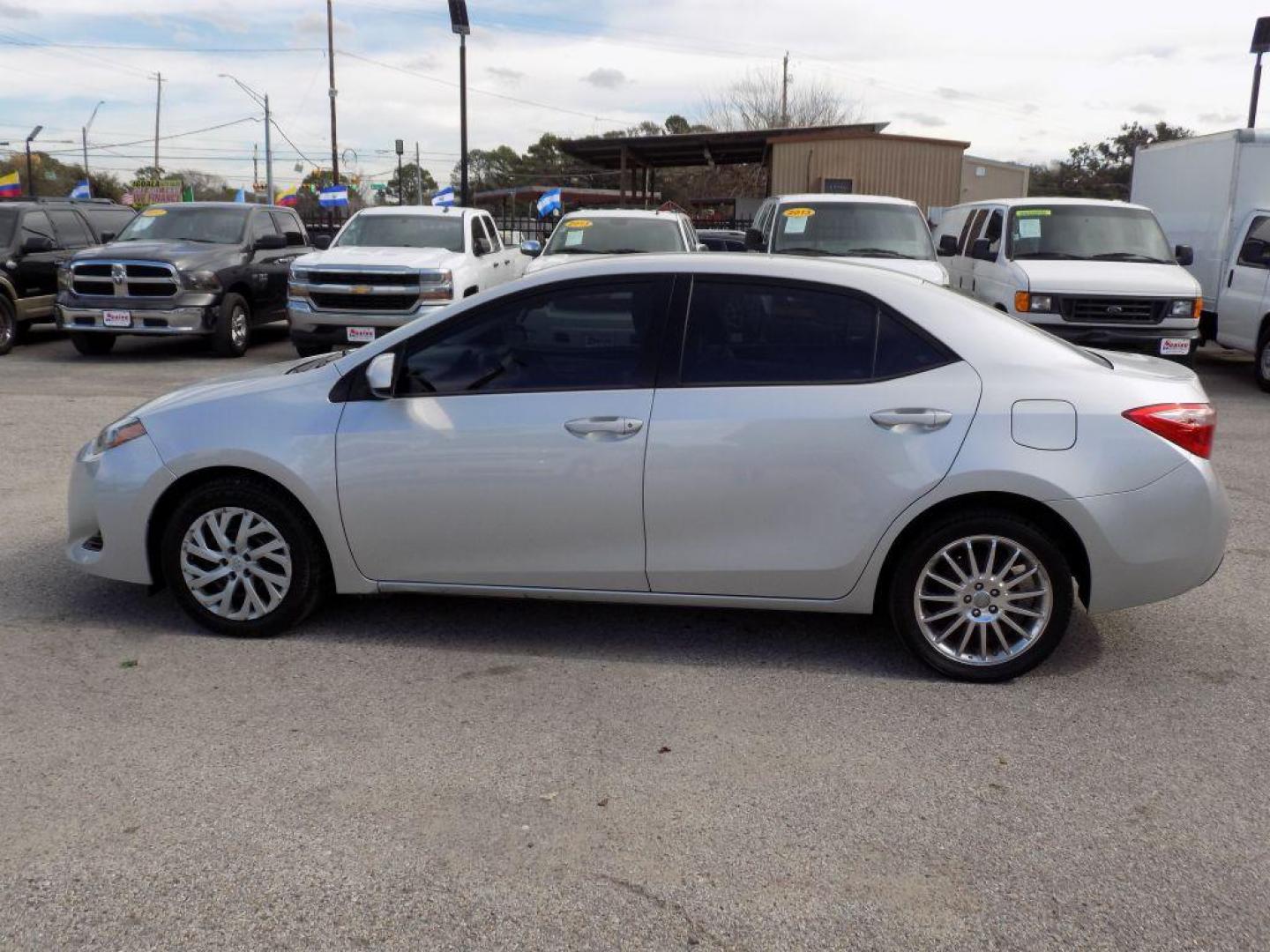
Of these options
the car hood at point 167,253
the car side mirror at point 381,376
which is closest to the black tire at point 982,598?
the car side mirror at point 381,376

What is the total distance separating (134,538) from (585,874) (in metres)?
2.74

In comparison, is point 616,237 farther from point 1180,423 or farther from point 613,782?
point 613,782

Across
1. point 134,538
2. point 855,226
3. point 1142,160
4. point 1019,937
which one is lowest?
point 1019,937

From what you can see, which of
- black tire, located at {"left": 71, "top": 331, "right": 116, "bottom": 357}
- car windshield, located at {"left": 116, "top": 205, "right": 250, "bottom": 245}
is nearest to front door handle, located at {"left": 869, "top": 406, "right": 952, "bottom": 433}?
car windshield, located at {"left": 116, "top": 205, "right": 250, "bottom": 245}

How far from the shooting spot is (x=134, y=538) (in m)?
4.88

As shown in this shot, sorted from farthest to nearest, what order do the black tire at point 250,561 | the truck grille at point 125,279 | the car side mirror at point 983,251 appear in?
the truck grille at point 125,279 → the car side mirror at point 983,251 → the black tire at point 250,561

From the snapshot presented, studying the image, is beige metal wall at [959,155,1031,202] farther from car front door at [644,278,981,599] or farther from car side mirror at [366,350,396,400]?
car side mirror at [366,350,396,400]

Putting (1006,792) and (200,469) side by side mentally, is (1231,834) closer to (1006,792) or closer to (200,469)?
(1006,792)

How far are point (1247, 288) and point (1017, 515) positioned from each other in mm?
10700

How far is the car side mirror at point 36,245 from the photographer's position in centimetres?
1508

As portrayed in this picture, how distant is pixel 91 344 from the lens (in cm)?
1481

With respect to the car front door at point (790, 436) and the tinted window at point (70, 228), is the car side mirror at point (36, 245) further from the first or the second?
the car front door at point (790, 436)

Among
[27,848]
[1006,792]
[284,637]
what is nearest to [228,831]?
[27,848]

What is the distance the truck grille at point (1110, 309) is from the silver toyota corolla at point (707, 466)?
725 centimetres
